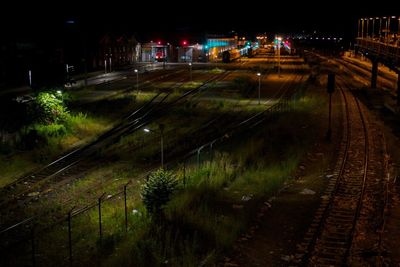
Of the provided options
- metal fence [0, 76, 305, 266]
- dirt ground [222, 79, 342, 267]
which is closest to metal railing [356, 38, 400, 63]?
dirt ground [222, 79, 342, 267]

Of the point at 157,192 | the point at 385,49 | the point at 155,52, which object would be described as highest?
the point at 385,49

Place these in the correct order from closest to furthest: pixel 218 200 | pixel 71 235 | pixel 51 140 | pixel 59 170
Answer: pixel 71 235 < pixel 218 200 < pixel 59 170 < pixel 51 140

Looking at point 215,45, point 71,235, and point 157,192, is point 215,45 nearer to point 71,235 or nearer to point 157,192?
point 157,192

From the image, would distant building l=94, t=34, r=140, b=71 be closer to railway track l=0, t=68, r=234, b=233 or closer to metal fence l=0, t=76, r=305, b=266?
railway track l=0, t=68, r=234, b=233

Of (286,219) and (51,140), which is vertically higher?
(51,140)

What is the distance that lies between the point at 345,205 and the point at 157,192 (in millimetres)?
6345

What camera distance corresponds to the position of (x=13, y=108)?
3353 cm

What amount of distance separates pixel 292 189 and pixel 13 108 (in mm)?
21379

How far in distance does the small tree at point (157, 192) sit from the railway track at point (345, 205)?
476 centimetres

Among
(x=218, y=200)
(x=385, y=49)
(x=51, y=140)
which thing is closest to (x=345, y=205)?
(x=218, y=200)

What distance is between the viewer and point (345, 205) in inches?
685

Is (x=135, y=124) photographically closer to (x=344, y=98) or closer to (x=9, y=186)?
(x=9, y=186)

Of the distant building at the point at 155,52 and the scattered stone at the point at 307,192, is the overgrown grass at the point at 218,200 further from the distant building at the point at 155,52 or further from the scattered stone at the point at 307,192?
the distant building at the point at 155,52

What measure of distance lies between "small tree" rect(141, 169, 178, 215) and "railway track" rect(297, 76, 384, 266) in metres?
4.76
